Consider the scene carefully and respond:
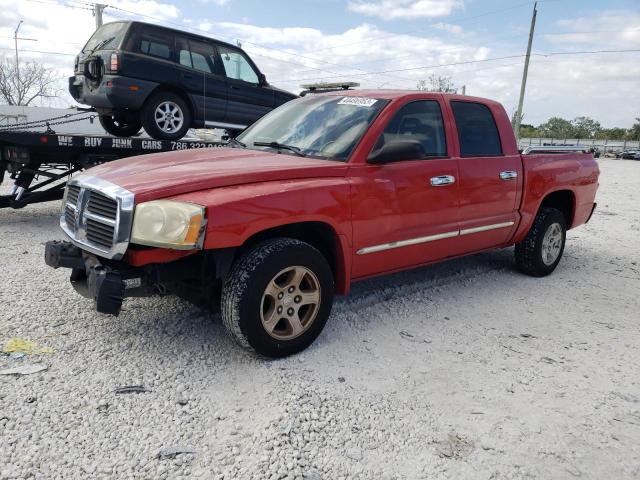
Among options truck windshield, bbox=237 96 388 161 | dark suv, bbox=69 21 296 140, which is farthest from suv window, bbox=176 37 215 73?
truck windshield, bbox=237 96 388 161

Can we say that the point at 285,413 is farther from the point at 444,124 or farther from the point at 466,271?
the point at 466,271

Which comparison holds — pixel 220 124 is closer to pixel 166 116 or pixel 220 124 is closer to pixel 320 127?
pixel 166 116

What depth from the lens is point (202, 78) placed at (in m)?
8.13

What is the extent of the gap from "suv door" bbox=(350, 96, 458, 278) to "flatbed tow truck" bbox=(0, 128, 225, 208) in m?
3.32

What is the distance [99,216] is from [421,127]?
8.26 ft

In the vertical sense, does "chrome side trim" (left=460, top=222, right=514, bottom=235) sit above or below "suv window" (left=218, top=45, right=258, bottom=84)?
below

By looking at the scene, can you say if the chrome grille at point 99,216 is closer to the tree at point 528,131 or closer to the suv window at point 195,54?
the suv window at point 195,54

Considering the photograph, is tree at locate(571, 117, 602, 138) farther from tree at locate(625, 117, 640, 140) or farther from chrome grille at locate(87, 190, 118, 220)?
chrome grille at locate(87, 190, 118, 220)

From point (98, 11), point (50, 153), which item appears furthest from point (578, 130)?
point (50, 153)

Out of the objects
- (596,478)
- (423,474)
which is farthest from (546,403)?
(423,474)

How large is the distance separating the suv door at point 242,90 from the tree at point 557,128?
2904 inches

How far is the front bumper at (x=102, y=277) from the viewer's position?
296cm

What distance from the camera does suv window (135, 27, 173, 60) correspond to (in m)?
7.54

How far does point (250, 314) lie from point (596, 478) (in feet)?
6.36
